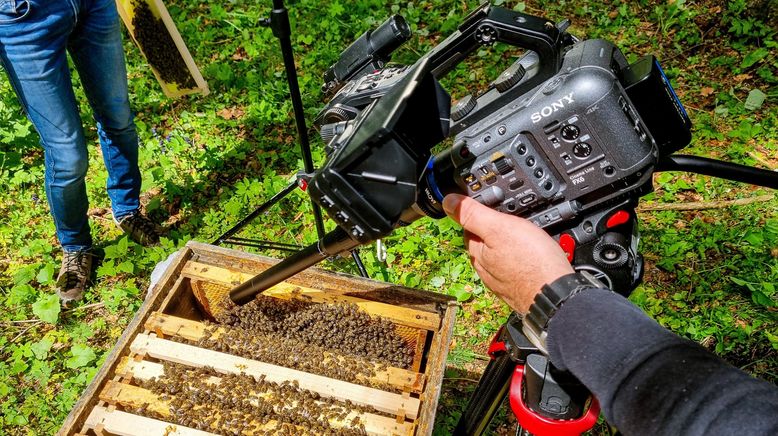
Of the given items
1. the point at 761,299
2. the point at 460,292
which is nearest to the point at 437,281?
the point at 460,292

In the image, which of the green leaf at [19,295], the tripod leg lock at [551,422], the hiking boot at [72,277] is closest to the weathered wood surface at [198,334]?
the tripod leg lock at [551,422]

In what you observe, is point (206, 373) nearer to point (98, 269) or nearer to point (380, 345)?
point (380, 345)

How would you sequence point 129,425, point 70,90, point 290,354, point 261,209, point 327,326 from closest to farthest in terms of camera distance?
1. point 129,425
2. point 290,354
3. point 327,326
4. point 70,90
5. point 261,209

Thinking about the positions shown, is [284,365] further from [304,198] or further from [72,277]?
[72,277]

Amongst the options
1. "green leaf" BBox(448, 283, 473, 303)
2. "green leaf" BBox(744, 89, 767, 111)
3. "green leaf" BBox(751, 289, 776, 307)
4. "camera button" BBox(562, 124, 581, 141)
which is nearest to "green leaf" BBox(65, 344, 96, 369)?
"green leaf" BBox(448, 283, 473, 303)

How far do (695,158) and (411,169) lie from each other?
2.92ft

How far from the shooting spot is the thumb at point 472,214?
1520 millimetres

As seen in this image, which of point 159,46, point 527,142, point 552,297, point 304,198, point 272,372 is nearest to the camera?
point 552,297

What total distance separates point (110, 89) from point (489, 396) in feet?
9.02

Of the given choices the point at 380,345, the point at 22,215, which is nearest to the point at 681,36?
the point at 380,345

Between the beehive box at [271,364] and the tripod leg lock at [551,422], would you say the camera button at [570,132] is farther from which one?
the beehive box at [271,364]

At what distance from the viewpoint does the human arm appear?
1.03 m

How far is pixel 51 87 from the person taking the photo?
107 inches

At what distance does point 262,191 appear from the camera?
3.92 m
